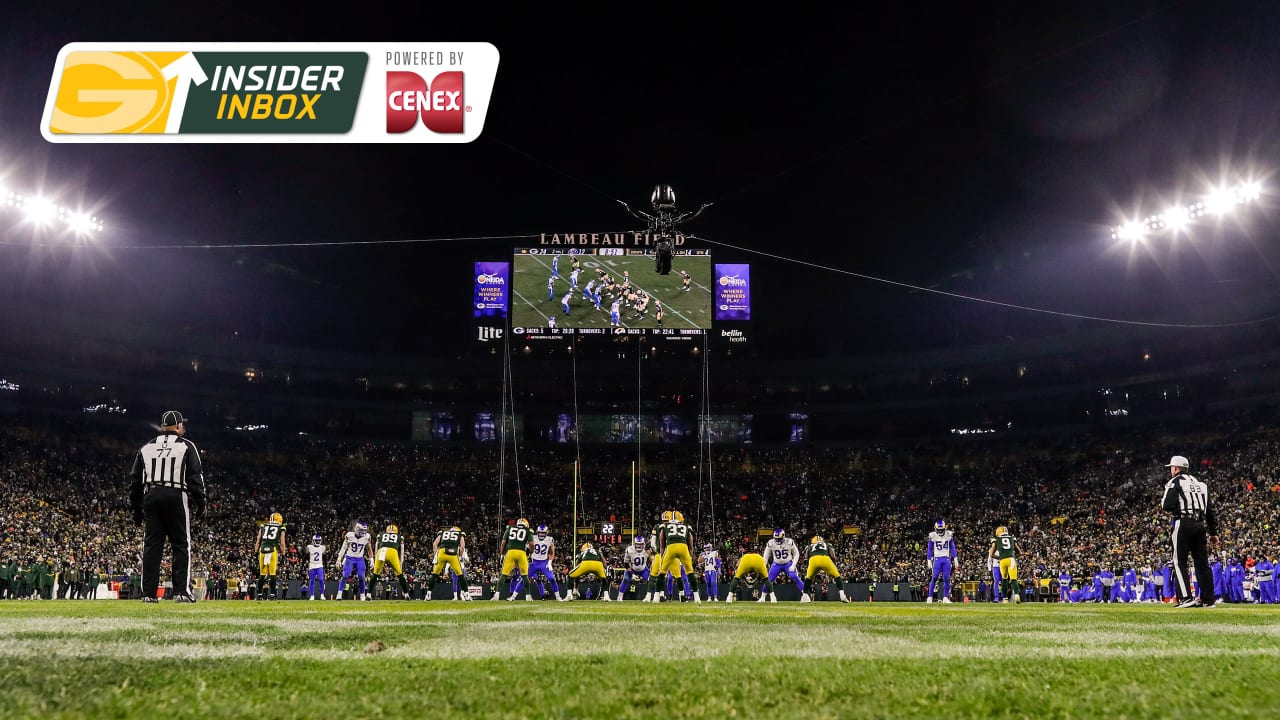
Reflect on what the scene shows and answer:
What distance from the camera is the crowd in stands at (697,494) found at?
3316 cm

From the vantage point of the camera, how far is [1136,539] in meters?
33.0

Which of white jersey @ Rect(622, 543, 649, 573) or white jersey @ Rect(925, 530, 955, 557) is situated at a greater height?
white jersey @ Rect(925, 530, 955, 557)

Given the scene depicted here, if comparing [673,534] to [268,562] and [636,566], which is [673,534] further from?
[268,562]

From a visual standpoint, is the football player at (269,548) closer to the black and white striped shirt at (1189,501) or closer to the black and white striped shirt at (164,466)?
the black and white striped shirt at (164,466)

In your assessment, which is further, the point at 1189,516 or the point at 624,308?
the point at 624,308

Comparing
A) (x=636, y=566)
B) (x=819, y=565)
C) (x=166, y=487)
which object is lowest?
(x=636, y=566)

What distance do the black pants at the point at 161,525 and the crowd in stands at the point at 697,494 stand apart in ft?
73.0

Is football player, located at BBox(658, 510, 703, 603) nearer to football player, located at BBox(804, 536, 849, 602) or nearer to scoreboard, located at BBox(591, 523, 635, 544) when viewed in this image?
football player, located at BBox(804, 536, 849, 602)

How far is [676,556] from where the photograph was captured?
18.0 m

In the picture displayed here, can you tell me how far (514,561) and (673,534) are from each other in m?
4.23

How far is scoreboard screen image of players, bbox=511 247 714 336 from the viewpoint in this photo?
110 feet

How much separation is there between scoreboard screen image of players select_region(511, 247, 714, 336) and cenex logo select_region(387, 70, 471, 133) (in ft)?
62.5

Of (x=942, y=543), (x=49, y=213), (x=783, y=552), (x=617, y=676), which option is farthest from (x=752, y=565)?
(x=49, y=213)

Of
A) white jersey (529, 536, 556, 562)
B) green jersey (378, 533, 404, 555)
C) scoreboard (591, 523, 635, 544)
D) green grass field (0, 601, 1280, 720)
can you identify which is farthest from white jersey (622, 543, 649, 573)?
green grass field (0, 601, 1280, 720)
